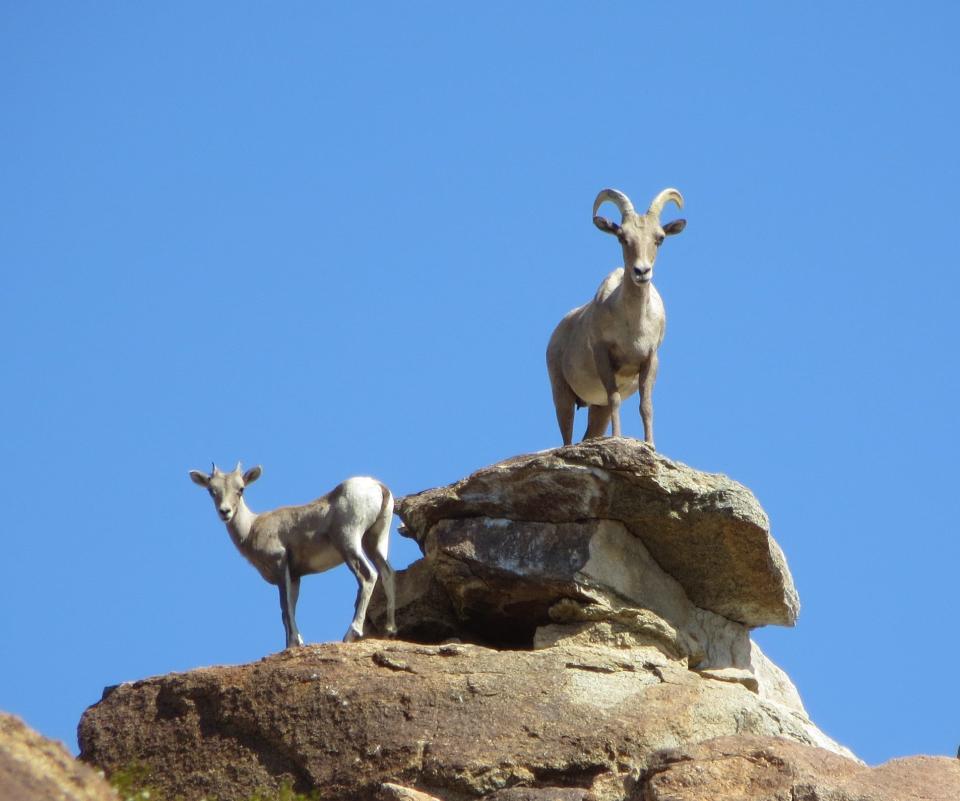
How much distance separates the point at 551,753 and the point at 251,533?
5.06 meters

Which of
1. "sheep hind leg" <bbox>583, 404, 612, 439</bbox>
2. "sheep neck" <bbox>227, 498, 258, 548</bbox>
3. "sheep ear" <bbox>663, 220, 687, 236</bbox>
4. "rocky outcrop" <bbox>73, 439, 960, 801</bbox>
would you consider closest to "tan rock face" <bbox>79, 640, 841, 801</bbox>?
"rocky outcrop" <bbox>73, 439, 960, 801</bbox>

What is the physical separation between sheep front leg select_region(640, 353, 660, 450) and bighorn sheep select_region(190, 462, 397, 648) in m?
3.05

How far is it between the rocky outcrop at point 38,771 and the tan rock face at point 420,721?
10.9ft

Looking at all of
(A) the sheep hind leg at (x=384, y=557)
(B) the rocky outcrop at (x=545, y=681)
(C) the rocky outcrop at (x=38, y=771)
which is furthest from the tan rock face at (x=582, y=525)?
(C) the rocky outcrop at (x=38, y=771)

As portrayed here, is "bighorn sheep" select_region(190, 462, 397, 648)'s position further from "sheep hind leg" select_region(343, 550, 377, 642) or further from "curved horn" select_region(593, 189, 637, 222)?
"curved horn" select_region(593, 189, 637, 222)

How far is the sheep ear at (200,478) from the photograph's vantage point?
19.6 meters

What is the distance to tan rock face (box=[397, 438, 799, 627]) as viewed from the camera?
58.7 ft

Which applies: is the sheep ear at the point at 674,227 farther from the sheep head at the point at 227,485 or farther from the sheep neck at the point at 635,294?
the sheep head at the point at 227,485

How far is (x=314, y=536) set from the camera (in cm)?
1875

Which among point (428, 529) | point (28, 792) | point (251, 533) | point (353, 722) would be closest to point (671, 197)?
point (428, 529)

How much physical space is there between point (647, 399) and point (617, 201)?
238 cm

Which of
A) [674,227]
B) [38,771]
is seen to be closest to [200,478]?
[674,227]

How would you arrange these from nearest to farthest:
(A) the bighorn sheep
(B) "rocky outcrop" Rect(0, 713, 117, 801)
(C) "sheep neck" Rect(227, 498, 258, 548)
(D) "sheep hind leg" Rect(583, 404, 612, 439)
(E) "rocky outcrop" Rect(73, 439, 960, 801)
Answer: (B) "rocky outcrop" Rect(0, 713, 117, 801), (E) "rocky outcrop" Rect(73, 439, 960, 801), (A) the bighorn sheep, (C) "sheep neck" Rect(227, 498, 258, 548), (D) "sheep hind leg" Rect(583, 404, 612, 439)

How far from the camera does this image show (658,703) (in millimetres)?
16375
